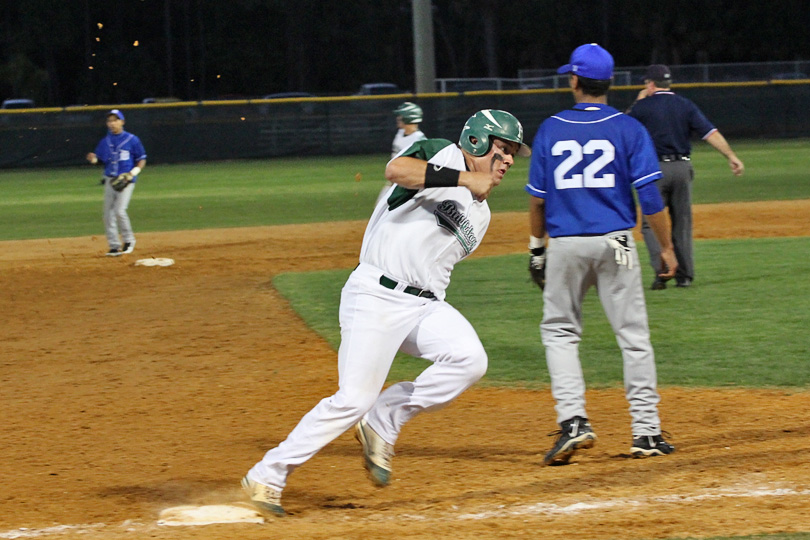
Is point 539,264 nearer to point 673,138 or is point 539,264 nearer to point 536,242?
point 536,242

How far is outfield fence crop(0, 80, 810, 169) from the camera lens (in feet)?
105

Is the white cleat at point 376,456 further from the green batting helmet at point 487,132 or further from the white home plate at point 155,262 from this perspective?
the white home plate at point 155,262

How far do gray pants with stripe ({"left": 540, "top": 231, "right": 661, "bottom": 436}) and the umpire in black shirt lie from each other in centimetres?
426

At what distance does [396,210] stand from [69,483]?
224cm

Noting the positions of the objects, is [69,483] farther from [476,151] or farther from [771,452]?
[771,452]

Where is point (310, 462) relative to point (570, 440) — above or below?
below

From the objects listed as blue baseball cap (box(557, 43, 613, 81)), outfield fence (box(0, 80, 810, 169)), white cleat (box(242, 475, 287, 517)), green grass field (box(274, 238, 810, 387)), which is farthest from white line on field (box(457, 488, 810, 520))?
outfield fence (box(0, 80, 810, 169))

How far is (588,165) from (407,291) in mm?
1260

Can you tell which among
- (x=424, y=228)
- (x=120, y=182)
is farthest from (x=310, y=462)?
(x=120, y=182)

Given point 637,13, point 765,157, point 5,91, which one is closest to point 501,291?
point 765,157

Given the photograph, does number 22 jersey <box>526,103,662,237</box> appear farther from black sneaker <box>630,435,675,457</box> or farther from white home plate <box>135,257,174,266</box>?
white home plate <box>135,257,174,266</box>

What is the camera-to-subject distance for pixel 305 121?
110 feet

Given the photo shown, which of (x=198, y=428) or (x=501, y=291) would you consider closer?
(x=198, y=428)

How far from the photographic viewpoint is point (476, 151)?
4574mm
